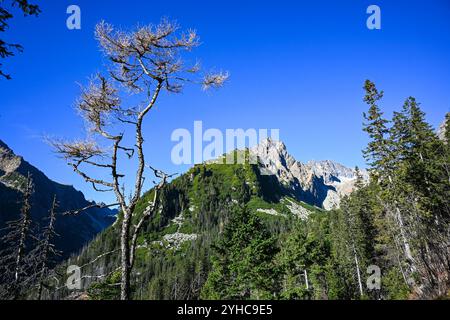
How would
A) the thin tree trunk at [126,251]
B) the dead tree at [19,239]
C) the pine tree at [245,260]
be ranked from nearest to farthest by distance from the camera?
the thin tree trunk at [126,251] → the dead tree at [19,239] → the pine tree at [245,260]

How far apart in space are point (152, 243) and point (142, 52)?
202 metres

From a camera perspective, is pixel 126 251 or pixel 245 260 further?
pixel 245 260

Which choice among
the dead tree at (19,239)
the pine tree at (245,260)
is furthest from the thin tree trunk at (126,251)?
the pine tree at (245,260)

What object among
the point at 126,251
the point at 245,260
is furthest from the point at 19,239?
the point at 126,251

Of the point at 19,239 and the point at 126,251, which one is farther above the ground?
the point at 19,239

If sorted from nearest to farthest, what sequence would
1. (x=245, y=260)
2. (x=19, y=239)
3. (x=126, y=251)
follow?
(x=126, y=251), (x=19, y=239), (x=245, y=260)

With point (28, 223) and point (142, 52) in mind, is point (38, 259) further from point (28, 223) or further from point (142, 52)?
point (142, 52)

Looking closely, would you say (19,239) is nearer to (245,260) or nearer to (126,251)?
(245,260)

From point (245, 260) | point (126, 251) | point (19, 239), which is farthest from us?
point (245, 260)

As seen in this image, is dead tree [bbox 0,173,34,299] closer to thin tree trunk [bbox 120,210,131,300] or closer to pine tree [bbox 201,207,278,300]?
pine tree [bbox 201,207,278,300]

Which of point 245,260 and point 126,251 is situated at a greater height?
point 126,251

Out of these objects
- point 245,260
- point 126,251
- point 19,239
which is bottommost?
point 245,260

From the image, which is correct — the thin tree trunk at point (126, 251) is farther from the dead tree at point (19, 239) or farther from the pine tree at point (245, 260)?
the pine tree at point (245, 260)
